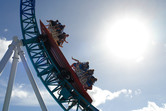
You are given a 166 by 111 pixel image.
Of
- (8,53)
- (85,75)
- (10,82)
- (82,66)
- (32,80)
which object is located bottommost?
(10,82)

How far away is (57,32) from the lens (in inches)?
547

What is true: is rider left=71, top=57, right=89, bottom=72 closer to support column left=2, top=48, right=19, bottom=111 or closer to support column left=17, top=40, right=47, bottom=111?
support column left=17, top=40, right=47, bottom=111

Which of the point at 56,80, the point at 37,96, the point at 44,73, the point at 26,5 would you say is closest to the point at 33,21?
the point at 26,5

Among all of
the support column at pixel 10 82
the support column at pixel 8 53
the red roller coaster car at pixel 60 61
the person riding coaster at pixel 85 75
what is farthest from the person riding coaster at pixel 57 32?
the support column at pixel 10 82

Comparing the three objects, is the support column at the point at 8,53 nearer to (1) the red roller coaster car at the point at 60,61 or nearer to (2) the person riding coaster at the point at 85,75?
(1) the red roller coaster car at the point at 60,61

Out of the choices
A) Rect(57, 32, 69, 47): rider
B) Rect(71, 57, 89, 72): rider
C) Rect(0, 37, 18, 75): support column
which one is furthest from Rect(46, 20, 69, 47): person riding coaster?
Answer: Rect(0, 37, 18, 75): support column

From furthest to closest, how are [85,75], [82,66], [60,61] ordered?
[82,66] < [85,75] < [60,61]

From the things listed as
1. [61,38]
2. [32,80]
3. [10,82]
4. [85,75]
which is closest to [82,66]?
[85,75]

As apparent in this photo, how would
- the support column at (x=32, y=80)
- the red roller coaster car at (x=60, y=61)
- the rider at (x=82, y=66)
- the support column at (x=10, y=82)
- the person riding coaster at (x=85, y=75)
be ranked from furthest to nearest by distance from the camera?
1. the rider at (x=82, y=66)
2. the person riding coaster at (x=85, y=75)
3. the red roller coaster car at (x=60, y=61)
4. the support column at (x=32, y=80)
5. the support column at (x=10, y=82)

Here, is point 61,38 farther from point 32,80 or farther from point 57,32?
point 32,80

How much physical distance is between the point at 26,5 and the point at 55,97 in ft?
26.6

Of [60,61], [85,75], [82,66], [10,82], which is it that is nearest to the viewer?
[10,82]

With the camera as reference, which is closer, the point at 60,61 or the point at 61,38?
the point at 60,61

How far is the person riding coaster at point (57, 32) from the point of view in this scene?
1381 cm
